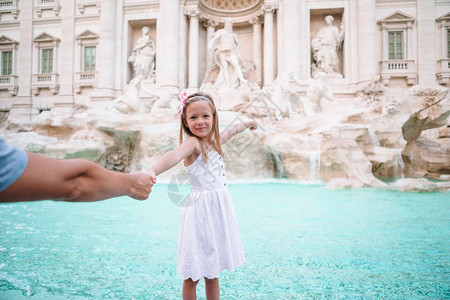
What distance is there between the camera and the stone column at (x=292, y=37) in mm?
12875

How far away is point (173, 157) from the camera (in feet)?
3.63

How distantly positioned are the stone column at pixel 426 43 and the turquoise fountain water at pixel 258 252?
12007 millimetres

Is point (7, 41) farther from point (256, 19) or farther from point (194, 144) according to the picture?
point (194, 144)

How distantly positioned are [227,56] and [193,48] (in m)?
2.63

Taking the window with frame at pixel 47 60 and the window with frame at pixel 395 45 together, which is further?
the window with frame at pixel 47 60

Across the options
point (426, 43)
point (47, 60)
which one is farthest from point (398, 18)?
point (47, 60)

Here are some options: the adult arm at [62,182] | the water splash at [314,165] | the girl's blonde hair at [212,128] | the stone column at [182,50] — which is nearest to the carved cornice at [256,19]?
the stone column at [182,50]

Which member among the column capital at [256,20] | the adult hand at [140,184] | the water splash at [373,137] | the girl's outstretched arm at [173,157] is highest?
the column capital at [256,20]

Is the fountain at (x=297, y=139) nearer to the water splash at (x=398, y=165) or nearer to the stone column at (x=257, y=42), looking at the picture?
the water splash at (x=398, y=165)

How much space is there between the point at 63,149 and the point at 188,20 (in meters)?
10.1

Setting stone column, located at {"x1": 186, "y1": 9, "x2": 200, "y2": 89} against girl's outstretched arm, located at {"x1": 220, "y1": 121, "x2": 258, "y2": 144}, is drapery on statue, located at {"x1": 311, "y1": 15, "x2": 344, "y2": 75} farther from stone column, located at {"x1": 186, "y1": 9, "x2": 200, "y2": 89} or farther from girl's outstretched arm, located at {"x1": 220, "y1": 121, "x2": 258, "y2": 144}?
girl's outstretched arm, located at {"x1": 220, "y1": 121, "x2": 258, "y2": 144}

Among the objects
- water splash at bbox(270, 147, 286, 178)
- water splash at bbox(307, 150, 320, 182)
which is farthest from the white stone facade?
water splash at bbox(307, 150, 320, 182)

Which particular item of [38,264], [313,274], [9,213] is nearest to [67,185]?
[313,274]

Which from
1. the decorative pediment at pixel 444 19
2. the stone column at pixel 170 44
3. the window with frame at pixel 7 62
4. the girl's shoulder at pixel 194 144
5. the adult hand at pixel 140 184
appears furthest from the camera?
the window with frame at pixel 7 62
